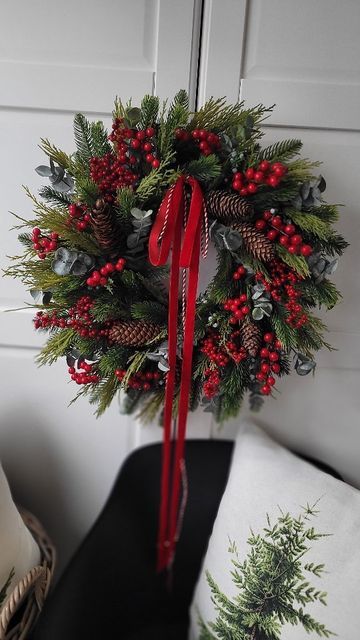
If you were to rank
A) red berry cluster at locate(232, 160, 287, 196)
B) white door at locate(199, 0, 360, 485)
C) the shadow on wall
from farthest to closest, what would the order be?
the shadow on wall
white door at locate(199, 0, 360, 485)
red berry cluster at locate(232, 160, 287, 196)

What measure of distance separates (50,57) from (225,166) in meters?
0.38

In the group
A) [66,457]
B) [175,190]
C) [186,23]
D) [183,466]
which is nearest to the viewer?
[175,190]

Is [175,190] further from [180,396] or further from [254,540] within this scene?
[254,540]

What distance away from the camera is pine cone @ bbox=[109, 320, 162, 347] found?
0.75m

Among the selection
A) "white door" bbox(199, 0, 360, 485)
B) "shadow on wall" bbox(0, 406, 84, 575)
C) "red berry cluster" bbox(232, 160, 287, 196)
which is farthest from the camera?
"shadow on wall" bbox(0, 406, 84, 575)

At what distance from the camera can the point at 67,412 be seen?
3.49 feet

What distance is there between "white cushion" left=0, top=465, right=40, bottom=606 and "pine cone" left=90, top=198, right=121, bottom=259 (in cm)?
45

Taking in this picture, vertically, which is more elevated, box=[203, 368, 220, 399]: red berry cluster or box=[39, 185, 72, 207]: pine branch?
box=[39, 185, 72, 207]: pine branch

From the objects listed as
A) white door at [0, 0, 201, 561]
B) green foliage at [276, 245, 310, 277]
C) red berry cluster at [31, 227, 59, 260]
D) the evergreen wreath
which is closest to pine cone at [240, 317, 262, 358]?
the evergreen wreath

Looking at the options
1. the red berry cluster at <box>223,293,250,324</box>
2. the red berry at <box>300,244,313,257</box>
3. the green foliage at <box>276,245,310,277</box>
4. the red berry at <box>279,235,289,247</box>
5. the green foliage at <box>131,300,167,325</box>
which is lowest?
the green foliage at <box>131,300,167,325</box>

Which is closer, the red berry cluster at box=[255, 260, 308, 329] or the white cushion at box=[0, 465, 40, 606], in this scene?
the red berry cluster at box=[255, 260, 308, 329]

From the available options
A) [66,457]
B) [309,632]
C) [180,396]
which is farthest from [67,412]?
[309,632]

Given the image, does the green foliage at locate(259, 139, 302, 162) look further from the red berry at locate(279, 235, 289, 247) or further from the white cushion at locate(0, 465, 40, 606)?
the white cushion at locate(0, 465, 40, 606)

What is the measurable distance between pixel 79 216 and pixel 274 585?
0.63 metres
